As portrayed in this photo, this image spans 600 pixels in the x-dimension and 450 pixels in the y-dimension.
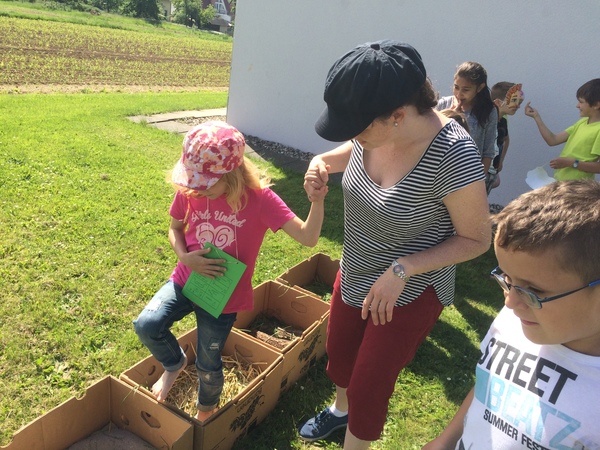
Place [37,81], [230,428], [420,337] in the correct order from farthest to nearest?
[37,81] < [230,428] < [420,337]

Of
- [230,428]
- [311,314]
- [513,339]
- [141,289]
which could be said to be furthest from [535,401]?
[141,289]

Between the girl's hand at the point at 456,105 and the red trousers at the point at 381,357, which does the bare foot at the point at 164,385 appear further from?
the girl's hand at the point at 456,105

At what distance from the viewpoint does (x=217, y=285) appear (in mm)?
2305

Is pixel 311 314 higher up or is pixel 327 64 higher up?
pixel 327 64

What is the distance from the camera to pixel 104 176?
20.4 feet

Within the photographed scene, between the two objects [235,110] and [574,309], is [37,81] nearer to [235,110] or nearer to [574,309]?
[235,110]

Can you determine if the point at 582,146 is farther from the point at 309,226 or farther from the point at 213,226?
the point at 213,226

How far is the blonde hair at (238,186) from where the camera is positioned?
7.41 feet

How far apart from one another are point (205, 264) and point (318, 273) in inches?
89.5

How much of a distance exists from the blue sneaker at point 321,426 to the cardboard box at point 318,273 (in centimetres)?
150

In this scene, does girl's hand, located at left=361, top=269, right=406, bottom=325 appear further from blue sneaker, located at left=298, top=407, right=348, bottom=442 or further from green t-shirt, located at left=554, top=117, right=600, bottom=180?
green t-shirt, located at left=554, top=117, right=600, bottom=180

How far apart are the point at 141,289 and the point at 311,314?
1.46 m

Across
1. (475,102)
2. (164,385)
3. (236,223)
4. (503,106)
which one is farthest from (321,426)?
(503,106)

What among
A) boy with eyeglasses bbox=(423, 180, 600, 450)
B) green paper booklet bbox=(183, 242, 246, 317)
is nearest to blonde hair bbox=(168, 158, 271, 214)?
green paper booklet bbox=(183, 242, 246, 317)
